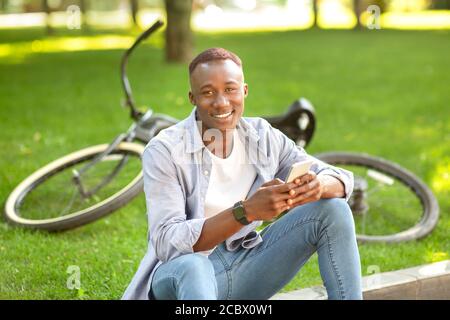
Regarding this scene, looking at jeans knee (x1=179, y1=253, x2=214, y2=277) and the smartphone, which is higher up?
the smartphone

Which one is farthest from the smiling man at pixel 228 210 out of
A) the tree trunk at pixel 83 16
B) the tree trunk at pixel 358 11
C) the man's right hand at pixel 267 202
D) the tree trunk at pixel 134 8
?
the tree trunk at pixel 134 8

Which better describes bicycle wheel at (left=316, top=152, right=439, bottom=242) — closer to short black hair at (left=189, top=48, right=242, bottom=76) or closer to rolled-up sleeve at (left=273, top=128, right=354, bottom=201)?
rolled-up sleeve at (left=273, top=128, right=354, bottom=201)

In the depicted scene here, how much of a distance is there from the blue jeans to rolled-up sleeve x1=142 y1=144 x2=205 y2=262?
0.19ft

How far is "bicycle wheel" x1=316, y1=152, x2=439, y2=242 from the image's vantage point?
5348mm

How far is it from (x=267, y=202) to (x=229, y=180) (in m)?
0.41

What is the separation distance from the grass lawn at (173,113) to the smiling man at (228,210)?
1.03 meters

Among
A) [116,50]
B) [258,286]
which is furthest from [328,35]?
[258,286]

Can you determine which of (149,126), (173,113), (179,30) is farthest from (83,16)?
(149,126)

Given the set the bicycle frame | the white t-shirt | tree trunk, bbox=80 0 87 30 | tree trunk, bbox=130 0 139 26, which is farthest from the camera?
tree trunk, bbox=80 0 87 30

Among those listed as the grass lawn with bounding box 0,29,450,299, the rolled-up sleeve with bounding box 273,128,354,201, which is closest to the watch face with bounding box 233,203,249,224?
the rolled-up sleeve with bounding box 273,128,354,201

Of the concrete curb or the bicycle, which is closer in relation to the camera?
the concrete curb

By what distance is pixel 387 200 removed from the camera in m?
5.95

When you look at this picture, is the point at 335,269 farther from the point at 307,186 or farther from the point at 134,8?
the point at 134,8

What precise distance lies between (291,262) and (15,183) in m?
3.52
